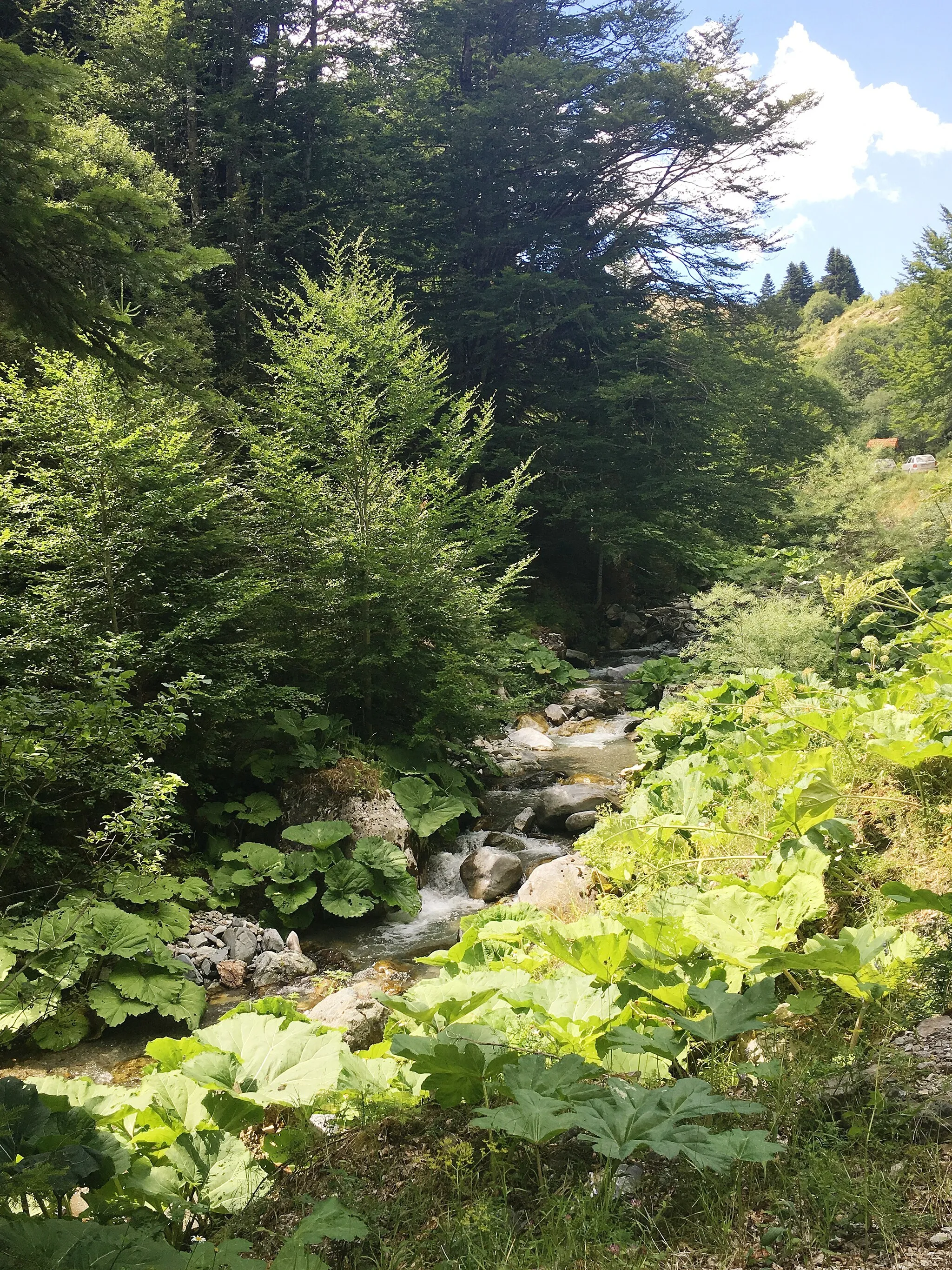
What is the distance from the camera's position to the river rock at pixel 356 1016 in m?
3.13

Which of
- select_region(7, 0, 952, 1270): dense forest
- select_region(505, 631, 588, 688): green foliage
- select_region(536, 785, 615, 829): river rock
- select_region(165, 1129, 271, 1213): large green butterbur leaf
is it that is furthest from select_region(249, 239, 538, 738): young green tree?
select_region(165, 1129, 271, 1213): large green butterbur leaf

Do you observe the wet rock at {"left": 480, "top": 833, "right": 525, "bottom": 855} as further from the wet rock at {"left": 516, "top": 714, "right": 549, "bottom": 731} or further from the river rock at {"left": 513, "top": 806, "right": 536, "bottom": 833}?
the wet rock at {"left": 516, "top": 714, "right": 549, "bottom": 731}

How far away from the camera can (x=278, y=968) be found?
5301mm

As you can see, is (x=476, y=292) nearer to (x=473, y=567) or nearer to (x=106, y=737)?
(x=473, y=567)

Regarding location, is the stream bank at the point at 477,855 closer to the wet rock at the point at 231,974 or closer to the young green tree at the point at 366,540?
the wet rock at the point at 231,974

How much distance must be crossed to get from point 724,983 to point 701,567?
52.2ft

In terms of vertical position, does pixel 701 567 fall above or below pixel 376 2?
below

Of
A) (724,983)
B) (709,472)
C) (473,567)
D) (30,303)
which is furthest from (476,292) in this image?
(724,983)

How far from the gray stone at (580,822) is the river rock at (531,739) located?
306 cm

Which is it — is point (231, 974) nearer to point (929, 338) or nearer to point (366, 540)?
point (366, 540)

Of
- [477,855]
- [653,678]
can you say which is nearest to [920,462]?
[653,678]

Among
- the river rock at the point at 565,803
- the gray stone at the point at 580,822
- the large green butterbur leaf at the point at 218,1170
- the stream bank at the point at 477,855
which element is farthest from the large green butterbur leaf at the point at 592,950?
the river rock at the point at 565,803

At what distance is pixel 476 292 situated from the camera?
17188mm

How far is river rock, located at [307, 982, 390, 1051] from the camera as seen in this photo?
3.13m
